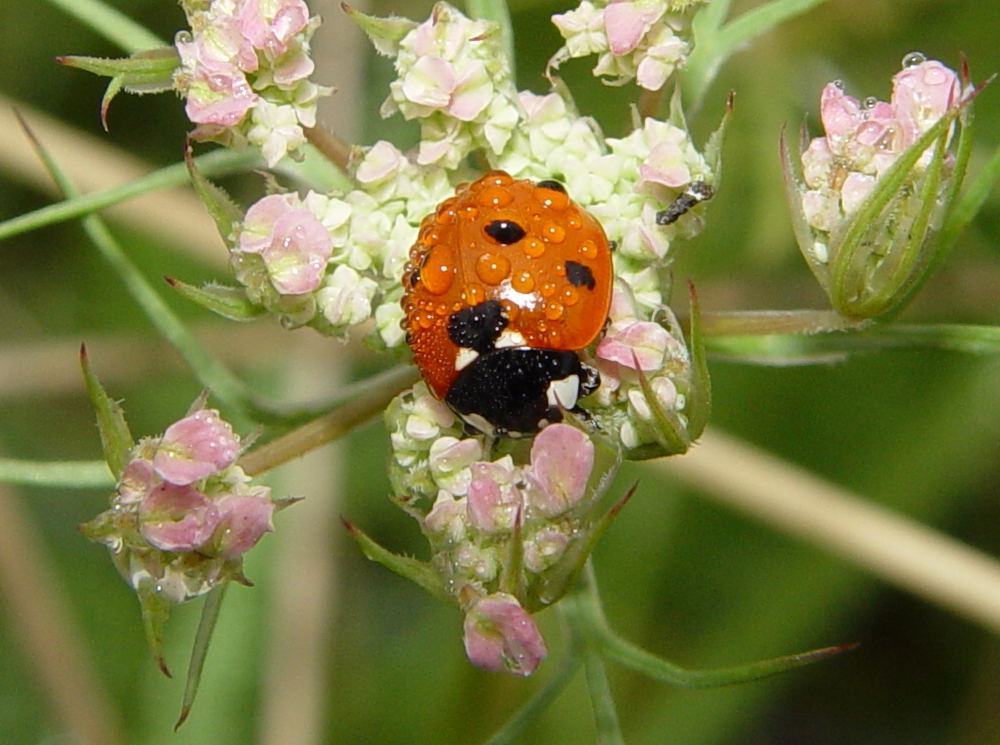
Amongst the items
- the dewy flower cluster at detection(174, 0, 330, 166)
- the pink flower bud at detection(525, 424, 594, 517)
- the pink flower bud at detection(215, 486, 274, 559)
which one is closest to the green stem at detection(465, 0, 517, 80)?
the dewy flower cluster at detection(174, 0, 330, 166)

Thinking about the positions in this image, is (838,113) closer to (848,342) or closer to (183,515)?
(848,342)

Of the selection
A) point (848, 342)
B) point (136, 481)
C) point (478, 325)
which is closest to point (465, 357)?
point (478, 325)

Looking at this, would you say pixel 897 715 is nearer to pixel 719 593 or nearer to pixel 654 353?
pixel 719 593

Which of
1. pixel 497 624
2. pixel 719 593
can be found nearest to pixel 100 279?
pixel 719 593

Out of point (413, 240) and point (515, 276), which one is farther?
point (413, 240)

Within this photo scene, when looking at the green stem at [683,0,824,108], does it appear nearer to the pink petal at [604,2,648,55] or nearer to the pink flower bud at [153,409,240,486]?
the pink petal at [604,2,648,55]
